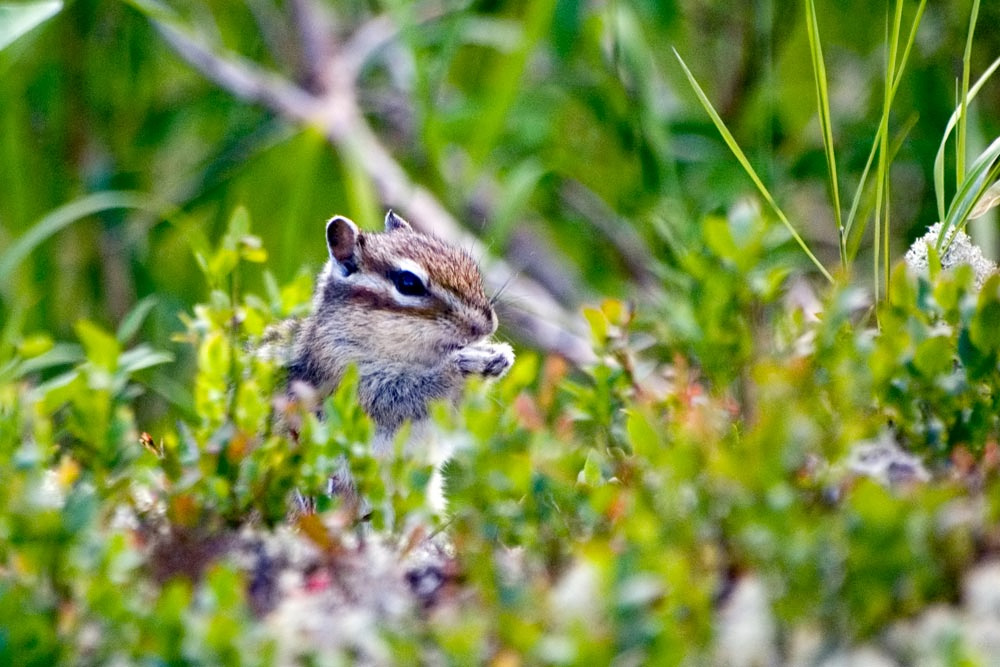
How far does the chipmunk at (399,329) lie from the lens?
242 centimetres

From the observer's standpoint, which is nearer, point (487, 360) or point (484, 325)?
point (487, 360)

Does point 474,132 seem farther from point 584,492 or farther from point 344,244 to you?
point 584,492

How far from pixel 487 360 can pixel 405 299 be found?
11.3 inches

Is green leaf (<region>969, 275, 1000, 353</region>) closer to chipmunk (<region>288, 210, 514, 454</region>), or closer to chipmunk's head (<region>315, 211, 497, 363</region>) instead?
chipmunk (<region>288, 210, 514, 454</region>)

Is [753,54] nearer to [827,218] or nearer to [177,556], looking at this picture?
[827,218]

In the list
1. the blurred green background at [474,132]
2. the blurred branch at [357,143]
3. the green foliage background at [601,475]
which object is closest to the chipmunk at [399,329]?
the green foliage background at [601,475]

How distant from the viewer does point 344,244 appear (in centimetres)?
265

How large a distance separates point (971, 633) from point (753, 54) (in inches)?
137

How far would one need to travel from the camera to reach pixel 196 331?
164cm

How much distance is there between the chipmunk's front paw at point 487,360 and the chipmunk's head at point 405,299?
11 cm

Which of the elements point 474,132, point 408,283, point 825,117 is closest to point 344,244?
point 408,283

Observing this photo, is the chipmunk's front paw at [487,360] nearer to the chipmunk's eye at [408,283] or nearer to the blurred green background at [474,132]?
the chipmunk's eye at [408,283]

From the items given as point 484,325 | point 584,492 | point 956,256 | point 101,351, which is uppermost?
point 484,325

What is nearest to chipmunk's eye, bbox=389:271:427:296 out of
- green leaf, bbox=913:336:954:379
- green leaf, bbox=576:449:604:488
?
green leaf, bbox=576:449:604:488
